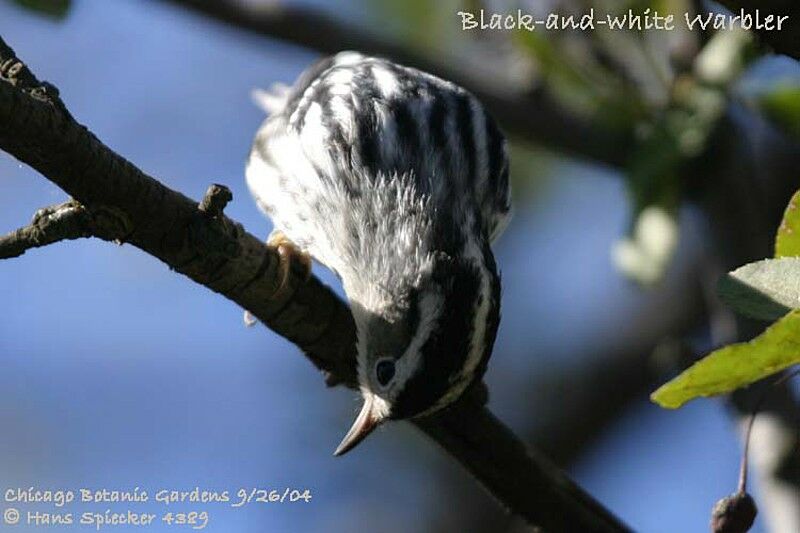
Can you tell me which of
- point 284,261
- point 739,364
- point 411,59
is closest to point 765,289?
point 739,364

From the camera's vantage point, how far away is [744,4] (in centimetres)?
255

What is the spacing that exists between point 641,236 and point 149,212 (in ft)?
6.71

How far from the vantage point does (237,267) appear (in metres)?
3.17

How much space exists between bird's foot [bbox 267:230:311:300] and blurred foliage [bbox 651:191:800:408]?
1.24 m

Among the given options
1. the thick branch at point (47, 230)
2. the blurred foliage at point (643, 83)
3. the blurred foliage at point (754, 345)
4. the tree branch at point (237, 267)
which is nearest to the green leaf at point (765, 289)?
the blurred foliage at point (754, 345)

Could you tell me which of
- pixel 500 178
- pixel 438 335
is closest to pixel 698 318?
pixel 500 178

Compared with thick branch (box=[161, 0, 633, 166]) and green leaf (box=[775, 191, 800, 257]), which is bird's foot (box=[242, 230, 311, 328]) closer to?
thick branch (box=[161, 0, 633, 166])

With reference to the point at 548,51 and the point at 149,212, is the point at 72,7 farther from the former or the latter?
the point at 548,51

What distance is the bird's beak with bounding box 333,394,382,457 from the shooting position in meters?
3.70

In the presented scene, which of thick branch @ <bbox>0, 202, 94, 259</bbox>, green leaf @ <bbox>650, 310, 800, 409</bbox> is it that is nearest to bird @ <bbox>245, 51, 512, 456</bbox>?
thick branch @ <bbox>0, 202, 94, 259</bbox>

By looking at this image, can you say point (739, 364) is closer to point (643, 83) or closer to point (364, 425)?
point (364, 425)

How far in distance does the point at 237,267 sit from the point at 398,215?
0.74 m

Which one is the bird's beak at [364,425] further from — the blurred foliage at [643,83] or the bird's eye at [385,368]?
the blurred foliage at [643,83]

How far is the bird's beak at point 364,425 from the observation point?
3701mm
